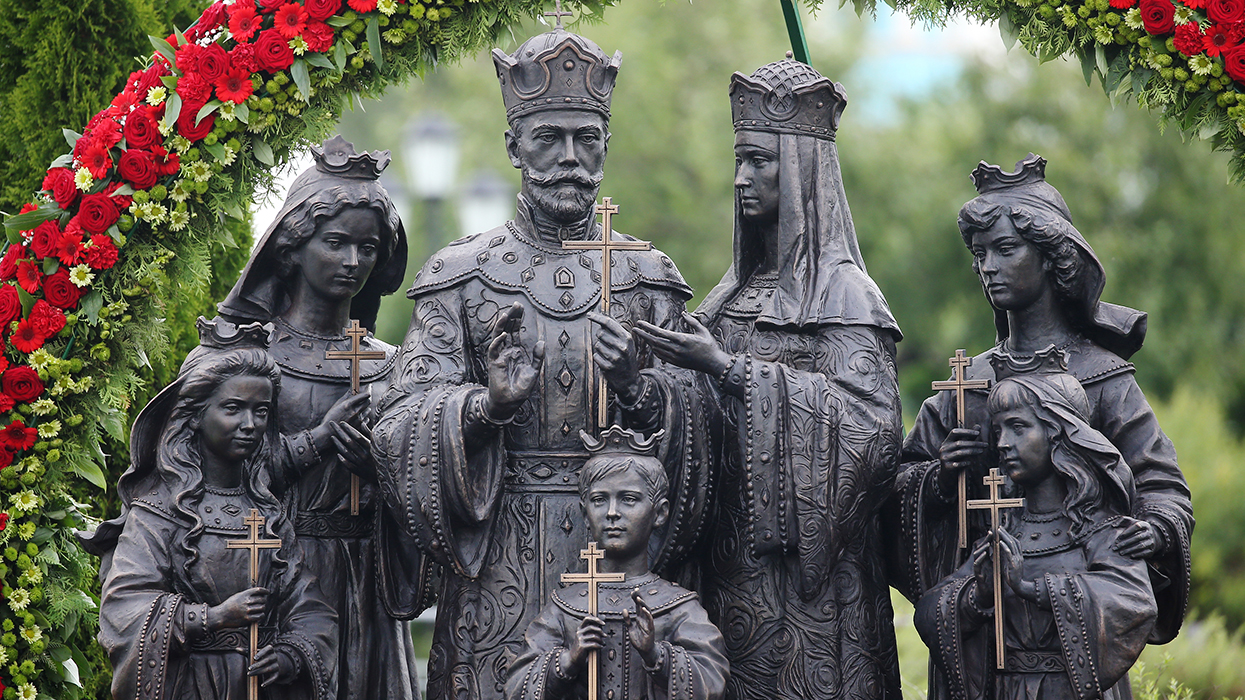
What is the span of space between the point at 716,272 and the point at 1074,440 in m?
16.5

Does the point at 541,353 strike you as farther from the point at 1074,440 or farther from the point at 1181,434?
the point at 1181,434

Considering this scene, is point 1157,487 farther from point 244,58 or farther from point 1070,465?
point 244,58

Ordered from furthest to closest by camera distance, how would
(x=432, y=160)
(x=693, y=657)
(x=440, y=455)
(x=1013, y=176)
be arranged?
(x=432, y=160)
(x=1013, y=176)
(x=440, y=455)
(x=693, y=657)

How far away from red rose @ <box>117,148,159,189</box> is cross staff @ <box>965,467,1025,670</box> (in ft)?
16.3

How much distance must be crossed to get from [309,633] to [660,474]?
2.14 m

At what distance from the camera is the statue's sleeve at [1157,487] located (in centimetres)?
938

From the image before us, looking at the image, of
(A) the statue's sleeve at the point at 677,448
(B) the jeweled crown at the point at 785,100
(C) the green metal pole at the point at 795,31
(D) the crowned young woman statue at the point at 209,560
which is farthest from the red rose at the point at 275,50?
(C) the green metal pole at the point at 795,31

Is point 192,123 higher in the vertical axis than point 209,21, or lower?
lower

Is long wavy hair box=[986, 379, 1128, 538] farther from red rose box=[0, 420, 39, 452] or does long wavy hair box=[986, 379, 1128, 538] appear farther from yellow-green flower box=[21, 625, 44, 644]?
yellow-green flower box=[21, 625, 44, 644]

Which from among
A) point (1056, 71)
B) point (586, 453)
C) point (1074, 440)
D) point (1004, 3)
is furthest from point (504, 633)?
point (1056, 71)

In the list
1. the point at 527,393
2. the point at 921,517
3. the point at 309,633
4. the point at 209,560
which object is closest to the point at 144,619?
the point at 209,560

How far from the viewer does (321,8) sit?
1041 cm

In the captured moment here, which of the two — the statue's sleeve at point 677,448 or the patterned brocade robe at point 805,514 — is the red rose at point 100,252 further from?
the patterned brocade robe at point 805,514

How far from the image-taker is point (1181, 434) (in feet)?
73.5
